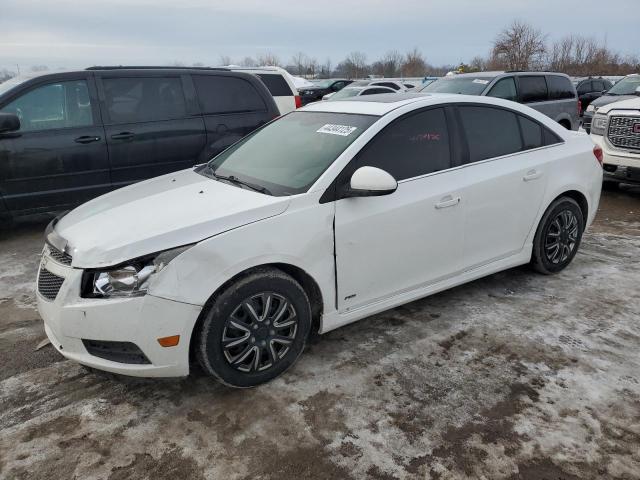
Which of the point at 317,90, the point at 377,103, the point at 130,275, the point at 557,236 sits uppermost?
the point at 377,103

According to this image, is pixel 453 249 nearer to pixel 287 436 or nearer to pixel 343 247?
pixel 343 247

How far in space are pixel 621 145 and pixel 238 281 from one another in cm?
702

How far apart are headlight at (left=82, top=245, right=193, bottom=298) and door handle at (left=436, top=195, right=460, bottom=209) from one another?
179cm

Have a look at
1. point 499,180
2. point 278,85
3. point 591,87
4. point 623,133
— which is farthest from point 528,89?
point 591,87

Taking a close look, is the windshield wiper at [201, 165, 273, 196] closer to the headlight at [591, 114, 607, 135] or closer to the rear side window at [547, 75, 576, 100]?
the headlight at [591, 114, 607, 135]

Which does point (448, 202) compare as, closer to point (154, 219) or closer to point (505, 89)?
point (154, 219)

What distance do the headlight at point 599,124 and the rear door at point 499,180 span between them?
14.7ft

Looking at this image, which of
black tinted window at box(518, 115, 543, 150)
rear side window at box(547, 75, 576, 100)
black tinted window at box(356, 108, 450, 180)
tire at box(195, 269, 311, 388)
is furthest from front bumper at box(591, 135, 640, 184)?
tire at box(195, 269, 311, 388)

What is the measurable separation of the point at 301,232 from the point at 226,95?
4126mm

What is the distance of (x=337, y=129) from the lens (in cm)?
360

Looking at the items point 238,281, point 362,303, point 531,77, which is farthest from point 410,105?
point 531,77

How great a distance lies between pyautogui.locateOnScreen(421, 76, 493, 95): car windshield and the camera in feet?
31.3

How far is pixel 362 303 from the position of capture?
3402 mm

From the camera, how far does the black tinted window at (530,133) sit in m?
4.26
